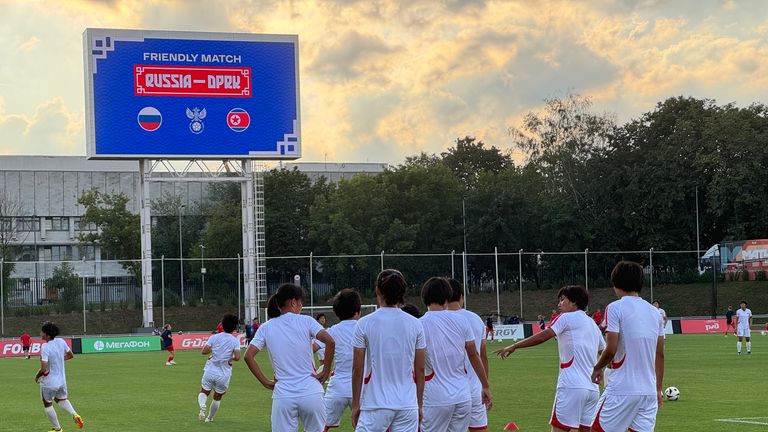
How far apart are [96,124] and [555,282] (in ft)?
90.0

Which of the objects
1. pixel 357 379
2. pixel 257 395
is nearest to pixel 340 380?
pixel 357 379

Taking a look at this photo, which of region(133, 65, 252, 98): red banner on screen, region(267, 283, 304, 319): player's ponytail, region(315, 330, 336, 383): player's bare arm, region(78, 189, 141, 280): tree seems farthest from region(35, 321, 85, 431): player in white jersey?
region(78, 189, 141, 280): tree

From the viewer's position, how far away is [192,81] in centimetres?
5500

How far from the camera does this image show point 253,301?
57.3 meters

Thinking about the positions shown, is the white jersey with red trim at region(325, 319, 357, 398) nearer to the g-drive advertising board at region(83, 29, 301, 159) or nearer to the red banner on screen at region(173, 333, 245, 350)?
the red banner on screen at region(173, 333, 245, 350)

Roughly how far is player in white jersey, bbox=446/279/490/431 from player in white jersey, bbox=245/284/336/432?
4.48 feet

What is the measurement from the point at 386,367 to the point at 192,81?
47207 mm

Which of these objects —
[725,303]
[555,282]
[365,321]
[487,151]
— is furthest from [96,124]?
[487,151]

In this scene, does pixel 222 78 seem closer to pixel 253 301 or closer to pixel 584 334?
pixel 253 301

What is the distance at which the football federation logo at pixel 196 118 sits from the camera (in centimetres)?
5500

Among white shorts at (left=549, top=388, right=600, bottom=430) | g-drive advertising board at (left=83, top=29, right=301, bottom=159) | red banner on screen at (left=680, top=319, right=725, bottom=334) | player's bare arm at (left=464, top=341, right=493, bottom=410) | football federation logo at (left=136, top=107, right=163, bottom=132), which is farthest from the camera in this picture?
red banner on screen at (left=680, top=319, right=725, bottom=334)

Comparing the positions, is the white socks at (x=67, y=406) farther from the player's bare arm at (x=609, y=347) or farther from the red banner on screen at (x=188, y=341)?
the red banner on screen at (x=188, y=341)

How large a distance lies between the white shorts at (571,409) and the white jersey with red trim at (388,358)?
317 centimetres

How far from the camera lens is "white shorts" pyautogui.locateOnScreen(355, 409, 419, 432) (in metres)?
9.26
